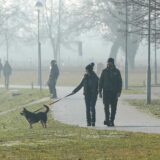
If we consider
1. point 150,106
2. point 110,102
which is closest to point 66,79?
point 150,106

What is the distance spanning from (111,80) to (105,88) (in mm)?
271

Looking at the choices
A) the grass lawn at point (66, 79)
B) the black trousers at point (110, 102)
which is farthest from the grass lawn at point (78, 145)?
the grass lawn at point (66, 79)

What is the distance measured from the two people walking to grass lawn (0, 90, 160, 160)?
4.18 ft

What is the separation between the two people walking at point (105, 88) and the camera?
698 inches

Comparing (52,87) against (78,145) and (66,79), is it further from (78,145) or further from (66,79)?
(66,79)

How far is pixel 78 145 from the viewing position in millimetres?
13195

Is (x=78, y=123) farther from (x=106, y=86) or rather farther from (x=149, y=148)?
(x=149, y=148)

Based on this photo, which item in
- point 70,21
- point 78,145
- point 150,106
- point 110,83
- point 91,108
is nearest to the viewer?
point 78,145

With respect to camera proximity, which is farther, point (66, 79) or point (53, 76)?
point (66, 79)

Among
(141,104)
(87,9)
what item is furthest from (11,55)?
(141,104)

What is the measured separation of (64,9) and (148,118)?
223 feet

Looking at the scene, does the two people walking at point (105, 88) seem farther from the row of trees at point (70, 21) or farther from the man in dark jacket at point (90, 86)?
the row of trees at point (70, 21)

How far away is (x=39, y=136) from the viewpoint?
15.3 m

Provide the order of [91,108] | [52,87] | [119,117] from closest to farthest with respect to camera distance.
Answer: [91,108]
[119,117]
[52,87]
